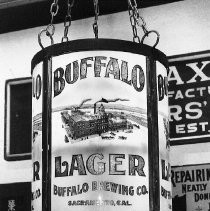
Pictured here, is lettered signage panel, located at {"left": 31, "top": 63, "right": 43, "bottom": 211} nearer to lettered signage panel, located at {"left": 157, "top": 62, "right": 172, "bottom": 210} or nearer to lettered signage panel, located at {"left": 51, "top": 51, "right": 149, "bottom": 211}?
lettered signage panel, located at {"left": 51, "top": 51, "right": 149, "bottom": 211}

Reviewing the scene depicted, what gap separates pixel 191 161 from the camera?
2375 millimetres

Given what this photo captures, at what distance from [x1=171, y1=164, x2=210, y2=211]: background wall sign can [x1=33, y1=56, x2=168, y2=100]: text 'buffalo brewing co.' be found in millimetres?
604

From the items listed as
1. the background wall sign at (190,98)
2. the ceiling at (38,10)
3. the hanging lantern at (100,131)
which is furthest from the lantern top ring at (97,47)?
the ceiling at (38,10)

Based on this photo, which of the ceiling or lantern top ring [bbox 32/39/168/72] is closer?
lantern top ring [bbox 32/39/168/72]

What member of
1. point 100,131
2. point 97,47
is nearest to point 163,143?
point 100,131

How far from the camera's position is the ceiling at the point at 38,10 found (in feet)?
8.71

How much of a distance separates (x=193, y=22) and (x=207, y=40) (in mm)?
115

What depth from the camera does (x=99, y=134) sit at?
72.4 inches

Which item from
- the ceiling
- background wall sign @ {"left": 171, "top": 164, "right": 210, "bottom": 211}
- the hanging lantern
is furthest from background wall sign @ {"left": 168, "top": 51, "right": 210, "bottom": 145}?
the hanging lantern

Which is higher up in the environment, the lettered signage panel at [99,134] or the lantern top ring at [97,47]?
the lantern top ring at [97,47]

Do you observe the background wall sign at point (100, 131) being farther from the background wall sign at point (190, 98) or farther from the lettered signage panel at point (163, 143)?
the background wall sign at point (190, 98)

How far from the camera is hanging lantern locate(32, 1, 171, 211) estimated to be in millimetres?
1823

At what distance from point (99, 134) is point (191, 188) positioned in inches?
26.8

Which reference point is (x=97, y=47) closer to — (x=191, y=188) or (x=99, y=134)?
(x=99, y=134)
